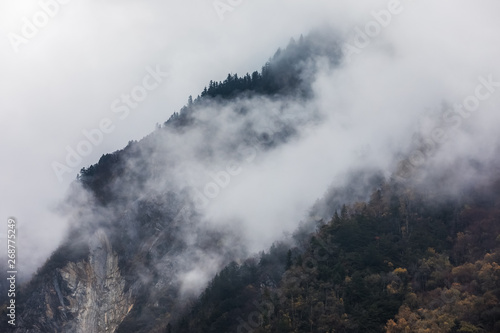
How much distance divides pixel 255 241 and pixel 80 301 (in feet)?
126

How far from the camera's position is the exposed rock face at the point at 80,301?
428 feet

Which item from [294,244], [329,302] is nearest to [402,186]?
[294,244]

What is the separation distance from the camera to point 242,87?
17112cm

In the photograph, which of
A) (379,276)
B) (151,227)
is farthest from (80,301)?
(379,276)

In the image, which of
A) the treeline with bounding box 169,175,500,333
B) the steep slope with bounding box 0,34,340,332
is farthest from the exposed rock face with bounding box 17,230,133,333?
the treeline with bounding box 169,175,500,333

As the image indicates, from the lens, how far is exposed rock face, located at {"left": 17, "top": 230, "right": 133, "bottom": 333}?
428 ft

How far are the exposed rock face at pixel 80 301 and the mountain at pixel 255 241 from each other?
28cm

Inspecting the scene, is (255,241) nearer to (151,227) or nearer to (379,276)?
(151,227)

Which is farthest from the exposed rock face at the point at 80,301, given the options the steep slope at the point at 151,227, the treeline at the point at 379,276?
the treeline at the point at 379,276

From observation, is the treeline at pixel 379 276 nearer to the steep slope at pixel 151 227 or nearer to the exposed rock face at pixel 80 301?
the steep slope at pixel 151 227

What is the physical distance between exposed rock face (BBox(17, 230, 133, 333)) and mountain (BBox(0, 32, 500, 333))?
280 millimetres

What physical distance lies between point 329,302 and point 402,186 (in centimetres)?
3409

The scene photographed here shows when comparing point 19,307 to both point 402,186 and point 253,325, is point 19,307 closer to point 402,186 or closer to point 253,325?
point 253,325

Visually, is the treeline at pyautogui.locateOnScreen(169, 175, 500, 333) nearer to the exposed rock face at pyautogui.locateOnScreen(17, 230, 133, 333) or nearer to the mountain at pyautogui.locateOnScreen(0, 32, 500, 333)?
the mountain at pyautogui.locateOnScreen(0, 32, 500, 333)
